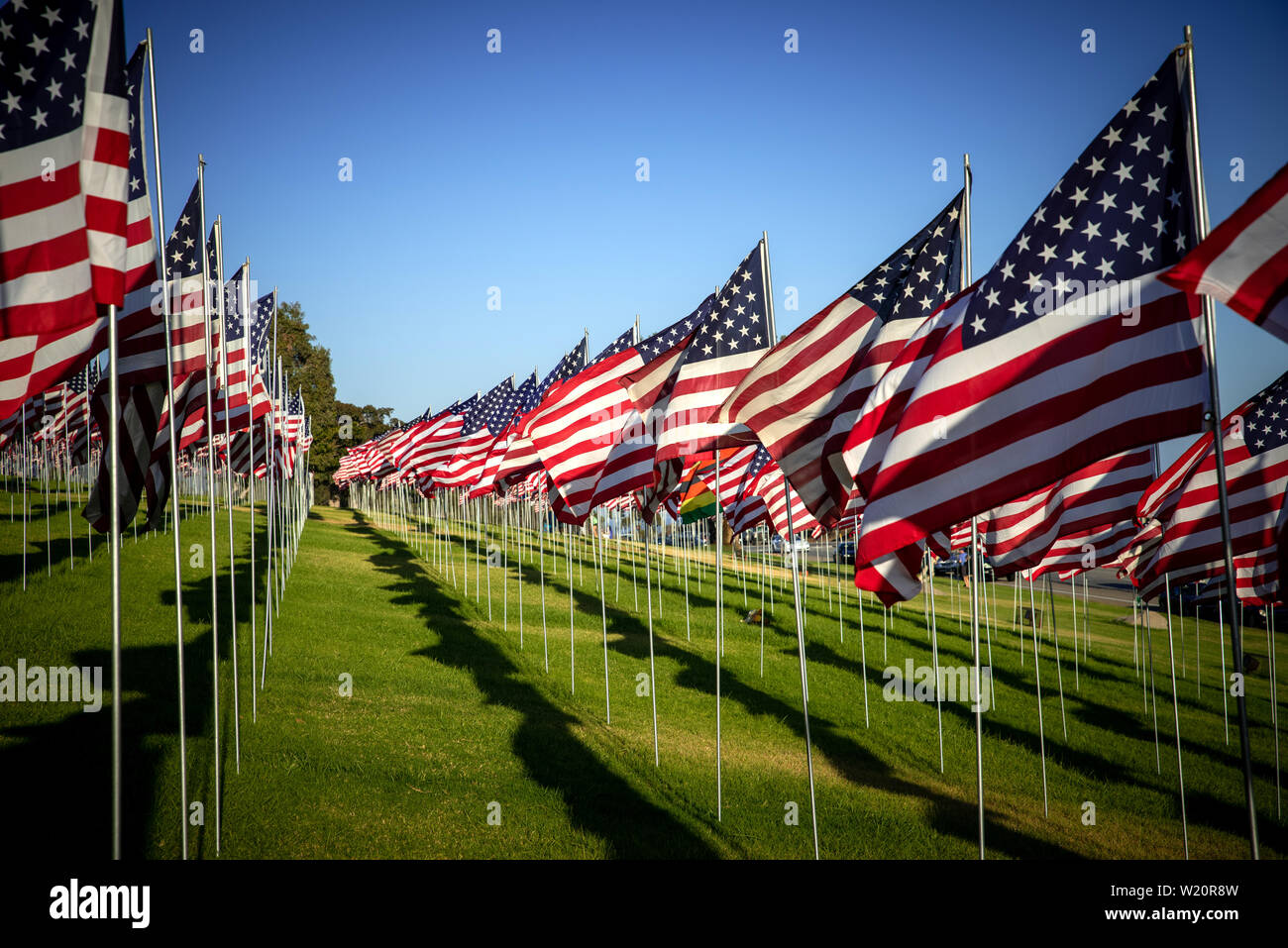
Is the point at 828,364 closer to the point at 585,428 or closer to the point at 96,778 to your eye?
the point at 585,428

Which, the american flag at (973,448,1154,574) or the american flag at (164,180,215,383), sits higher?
the american flag at (164,180,215,383)

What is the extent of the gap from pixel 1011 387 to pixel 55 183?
21.1ft

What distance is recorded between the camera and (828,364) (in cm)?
850

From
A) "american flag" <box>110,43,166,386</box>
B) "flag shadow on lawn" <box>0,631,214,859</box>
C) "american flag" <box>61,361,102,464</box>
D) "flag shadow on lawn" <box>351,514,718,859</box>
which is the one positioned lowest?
"flag shadow on lawn" <box>351,514,718,859</box>

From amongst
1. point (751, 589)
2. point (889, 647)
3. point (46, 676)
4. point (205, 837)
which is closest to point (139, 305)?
point (205, 837)

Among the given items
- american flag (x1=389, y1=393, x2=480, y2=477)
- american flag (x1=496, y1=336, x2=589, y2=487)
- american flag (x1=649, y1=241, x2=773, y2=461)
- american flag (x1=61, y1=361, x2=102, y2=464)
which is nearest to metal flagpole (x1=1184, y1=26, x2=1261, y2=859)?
american flag (x1=649, y1=241, x2=773, y2=461)

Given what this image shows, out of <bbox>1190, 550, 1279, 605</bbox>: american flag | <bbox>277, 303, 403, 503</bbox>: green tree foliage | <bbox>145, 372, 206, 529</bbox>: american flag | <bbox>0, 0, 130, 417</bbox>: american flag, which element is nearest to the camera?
<bbox>0, 0, 130, 417</bbox>: american flag

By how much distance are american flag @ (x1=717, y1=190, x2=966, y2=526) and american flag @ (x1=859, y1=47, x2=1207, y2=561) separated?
6.96 ft

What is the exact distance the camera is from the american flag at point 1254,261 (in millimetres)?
3865

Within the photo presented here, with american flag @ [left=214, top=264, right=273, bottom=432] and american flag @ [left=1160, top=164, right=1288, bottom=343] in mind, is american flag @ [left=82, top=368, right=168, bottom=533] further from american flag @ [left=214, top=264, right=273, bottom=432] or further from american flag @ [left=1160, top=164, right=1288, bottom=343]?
american flag @ [left=1160, top=164, right=1288, bottom=343]

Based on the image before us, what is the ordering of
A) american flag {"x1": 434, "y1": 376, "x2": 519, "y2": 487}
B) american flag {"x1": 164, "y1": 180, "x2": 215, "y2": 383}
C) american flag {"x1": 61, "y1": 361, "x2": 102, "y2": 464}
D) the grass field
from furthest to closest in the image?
1. american flag {"x1": 61, "y1": 361, "x2": 102, "y2": 464}
2. american flag {"x1": 434, "y1": 376, "x2": 519, "y2": 487}
3. the grass field
4. american flag {"x1": 164, "y1": 180, "x2": 215, "y2": 383}

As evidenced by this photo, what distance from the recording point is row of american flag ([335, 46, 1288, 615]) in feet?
18.0

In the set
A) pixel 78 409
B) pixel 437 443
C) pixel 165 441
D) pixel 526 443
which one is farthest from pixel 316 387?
pixel 165 441

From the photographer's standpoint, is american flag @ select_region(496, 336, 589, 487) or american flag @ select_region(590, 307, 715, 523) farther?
american flag @ select_region(496, 336, 589, 487)
